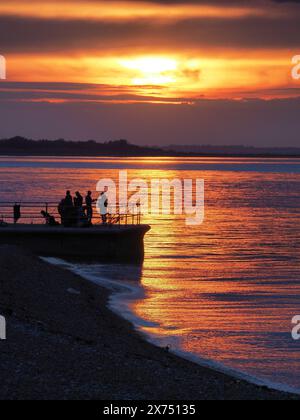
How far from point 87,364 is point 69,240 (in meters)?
20.0

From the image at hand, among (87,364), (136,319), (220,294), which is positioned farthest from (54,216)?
(87,364)

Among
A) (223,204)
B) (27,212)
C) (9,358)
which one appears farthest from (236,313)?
(223,204)

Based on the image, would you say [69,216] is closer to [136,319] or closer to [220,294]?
[220,294]

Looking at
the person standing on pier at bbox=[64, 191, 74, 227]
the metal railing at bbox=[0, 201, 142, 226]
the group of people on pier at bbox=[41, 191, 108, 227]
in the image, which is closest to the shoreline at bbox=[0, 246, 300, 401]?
the group of people on pier at bbox=[41, 191, 108, 227]

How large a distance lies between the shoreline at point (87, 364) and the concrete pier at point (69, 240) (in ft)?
37.9

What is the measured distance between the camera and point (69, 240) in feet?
109

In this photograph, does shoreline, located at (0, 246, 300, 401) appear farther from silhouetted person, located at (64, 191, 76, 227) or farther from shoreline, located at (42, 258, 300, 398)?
silhouetted person, located at (64, 191, 76, 227)

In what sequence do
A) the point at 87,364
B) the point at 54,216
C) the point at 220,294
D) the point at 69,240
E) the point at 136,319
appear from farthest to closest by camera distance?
the point at 54,216 → the point at 69,240 → the point at 220,294 → the point at 136,319 → the point at 87,364

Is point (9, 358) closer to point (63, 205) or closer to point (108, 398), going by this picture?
point (108, 398)

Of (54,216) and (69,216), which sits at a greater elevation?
(69,216)

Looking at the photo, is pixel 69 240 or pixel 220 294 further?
pixel 69 240

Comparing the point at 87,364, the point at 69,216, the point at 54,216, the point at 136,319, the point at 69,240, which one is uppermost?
the point at 69,216

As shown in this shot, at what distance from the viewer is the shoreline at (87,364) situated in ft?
38.8
